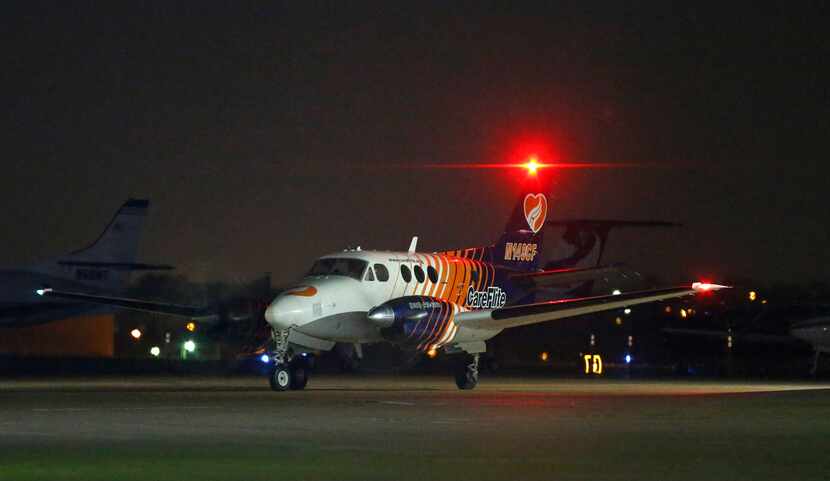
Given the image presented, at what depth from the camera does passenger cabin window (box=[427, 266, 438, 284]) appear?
3256cm

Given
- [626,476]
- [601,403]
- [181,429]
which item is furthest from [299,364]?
[626,476]

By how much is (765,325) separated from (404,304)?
2594 centimetres

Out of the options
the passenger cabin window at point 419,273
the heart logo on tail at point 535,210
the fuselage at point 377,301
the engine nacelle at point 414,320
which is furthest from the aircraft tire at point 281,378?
the heart logo on tail at point 535,210

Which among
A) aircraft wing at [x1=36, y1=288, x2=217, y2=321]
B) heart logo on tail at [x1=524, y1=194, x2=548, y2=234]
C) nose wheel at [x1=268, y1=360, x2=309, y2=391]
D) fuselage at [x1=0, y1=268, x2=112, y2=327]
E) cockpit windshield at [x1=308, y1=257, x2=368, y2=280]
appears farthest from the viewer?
fuselage at [x1=0, y1=268, x2=112, y2=327]

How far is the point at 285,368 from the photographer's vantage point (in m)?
29.1

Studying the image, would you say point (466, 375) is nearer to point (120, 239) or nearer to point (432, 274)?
point (432, 274)

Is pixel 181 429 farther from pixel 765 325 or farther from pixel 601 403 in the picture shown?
pixel 765 325

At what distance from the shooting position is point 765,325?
51.3 meters

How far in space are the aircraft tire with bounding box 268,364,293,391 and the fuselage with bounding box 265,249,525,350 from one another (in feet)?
3.19

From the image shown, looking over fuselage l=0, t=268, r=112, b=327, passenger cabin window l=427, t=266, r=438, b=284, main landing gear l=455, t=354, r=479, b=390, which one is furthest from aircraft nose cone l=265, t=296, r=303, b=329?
fuselage l=0, t=268, r=112, b=327

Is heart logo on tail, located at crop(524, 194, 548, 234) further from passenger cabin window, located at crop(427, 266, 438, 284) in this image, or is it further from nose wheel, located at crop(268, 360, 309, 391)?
nose wheel, located at crop(268, 360, 309, 391)

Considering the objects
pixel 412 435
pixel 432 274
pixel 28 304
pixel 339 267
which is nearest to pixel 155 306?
pixel 339 267

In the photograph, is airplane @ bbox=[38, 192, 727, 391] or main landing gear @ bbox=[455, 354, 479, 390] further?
main landing gear @ bbox=[455, 354, 479, 390]

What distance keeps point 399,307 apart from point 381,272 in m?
1.57
